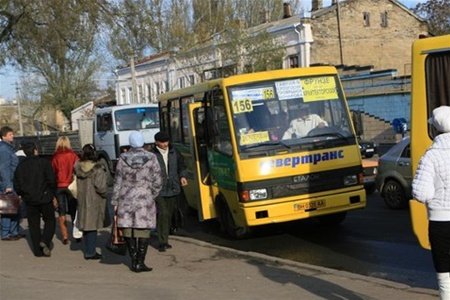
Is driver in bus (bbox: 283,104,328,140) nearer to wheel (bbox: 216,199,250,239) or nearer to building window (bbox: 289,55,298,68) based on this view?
wheel (bbox: 216,199,250,239)

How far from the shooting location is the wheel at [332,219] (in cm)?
1184

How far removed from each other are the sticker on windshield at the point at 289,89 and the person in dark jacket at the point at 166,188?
197 centimetres

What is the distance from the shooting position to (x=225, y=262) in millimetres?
8883

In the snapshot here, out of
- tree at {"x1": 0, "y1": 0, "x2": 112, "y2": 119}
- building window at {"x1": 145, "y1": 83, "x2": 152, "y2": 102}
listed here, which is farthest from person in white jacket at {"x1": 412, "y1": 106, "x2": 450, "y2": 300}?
building window at {"x1": 145, "y1": 83, "x2": 152, "y2": 102}

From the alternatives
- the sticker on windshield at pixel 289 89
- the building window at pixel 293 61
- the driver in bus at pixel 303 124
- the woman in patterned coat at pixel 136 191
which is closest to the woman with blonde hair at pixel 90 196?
the woman in patterned coat at pixel 136 191

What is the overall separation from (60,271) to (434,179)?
557cm

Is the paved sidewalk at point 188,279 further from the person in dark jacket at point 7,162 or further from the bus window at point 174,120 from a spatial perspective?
the bus window at point 174,120

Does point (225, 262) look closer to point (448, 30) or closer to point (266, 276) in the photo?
point (266, 276)

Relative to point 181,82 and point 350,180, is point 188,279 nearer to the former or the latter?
point 350,180

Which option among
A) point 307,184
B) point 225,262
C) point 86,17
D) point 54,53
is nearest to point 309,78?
point 307,184

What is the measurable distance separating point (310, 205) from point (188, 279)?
3048 mm

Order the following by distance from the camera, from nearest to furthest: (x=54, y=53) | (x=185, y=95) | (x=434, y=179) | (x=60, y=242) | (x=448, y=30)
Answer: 1. (x=434, y=179)
2. (x=60, y=242)
3. (x=185, y=95)
4. (x=54, y=53)
5. (x=448, y=30)

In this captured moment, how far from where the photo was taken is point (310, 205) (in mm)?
10328

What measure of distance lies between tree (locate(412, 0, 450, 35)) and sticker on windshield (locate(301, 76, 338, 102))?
38382mm
